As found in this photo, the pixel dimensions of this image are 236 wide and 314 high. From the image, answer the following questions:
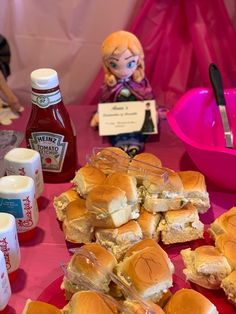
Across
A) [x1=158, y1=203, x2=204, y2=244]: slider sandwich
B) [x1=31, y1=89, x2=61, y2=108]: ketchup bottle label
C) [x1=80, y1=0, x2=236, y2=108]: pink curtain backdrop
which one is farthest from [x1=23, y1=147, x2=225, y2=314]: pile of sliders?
[x1=80, y1=0, x2=236, y2=108]: pink curtain backdrop

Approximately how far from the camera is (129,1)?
134 cm

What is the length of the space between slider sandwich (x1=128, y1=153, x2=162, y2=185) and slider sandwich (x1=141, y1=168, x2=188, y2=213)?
0.09 feet

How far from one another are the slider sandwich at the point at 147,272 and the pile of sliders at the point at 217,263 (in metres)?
0.06

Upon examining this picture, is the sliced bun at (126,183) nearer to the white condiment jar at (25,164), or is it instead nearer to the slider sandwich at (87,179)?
the slider sandwich at (87,179)

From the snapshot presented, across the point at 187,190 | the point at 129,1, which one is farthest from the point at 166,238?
the point at 129,1

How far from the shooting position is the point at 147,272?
0.80 metres

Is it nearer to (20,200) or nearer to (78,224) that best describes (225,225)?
(78,224)

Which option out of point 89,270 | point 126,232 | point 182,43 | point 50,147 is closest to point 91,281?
point 89,270

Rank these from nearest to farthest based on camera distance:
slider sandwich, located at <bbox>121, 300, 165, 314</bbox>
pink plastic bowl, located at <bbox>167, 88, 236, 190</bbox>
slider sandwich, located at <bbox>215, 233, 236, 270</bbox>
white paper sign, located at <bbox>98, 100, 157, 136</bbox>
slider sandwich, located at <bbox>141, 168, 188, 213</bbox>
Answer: slider sandwich, located at <bbox>121, 300, 165, 314</bbox> → slider sandwich, located at <bbox>215, 233, 236, 270</bbox> → slider sandwich, located at <bbox>141, 168, 188, 213</bbox> → pink plastic bowl, located at <bbox>167, 88, 236, 190</bbox> → white paper sign, located at <bbox>98, 100, 157, 136</bbox>

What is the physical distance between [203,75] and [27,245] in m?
0.64

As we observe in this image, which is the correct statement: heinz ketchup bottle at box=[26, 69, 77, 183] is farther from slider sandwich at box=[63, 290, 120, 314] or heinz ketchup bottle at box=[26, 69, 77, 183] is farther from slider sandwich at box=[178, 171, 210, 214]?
slider sandwich at box=[63, 290, 120, 314]

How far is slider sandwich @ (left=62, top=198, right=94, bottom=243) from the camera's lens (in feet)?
3.09

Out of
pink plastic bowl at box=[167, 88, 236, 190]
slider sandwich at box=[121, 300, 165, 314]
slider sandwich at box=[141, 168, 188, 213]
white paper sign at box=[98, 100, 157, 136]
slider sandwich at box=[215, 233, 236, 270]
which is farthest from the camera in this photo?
white paper sign at box=[98, 100, 157, 136]

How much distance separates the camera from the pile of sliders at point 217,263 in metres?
0.84
